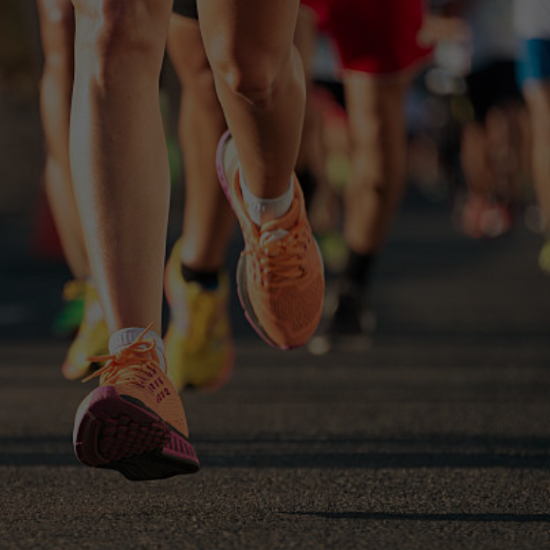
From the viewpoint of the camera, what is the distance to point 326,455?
271 centimetres

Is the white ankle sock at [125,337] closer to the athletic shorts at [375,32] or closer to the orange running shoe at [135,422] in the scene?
the orange running shoe at [135,422]

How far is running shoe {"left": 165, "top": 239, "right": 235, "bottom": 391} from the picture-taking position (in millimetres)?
3311

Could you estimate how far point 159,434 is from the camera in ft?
6.86

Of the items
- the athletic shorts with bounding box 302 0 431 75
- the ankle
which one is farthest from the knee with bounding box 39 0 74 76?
the athletic shorts with bounding box 302 0 431 75

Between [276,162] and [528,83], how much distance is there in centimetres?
252

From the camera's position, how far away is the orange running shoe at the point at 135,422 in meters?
2.05

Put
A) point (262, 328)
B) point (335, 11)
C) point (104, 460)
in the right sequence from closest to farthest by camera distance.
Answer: point (104, 460) → point (262, 328) → point (335, 11)

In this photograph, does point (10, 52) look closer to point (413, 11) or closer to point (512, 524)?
point (413, 11)

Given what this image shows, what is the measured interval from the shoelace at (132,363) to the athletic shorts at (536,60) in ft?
10.2

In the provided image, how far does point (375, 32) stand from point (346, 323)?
901 millimetres

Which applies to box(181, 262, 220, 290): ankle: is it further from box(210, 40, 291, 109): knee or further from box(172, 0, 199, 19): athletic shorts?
box(210, 40, 291, 109): knee

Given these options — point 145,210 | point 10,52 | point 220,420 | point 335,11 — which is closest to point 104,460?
point 145,210

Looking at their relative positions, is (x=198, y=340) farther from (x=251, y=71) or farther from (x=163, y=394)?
(x=163, y=394)

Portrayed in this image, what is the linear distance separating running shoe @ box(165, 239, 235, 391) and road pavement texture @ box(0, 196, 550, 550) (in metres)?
0.08
